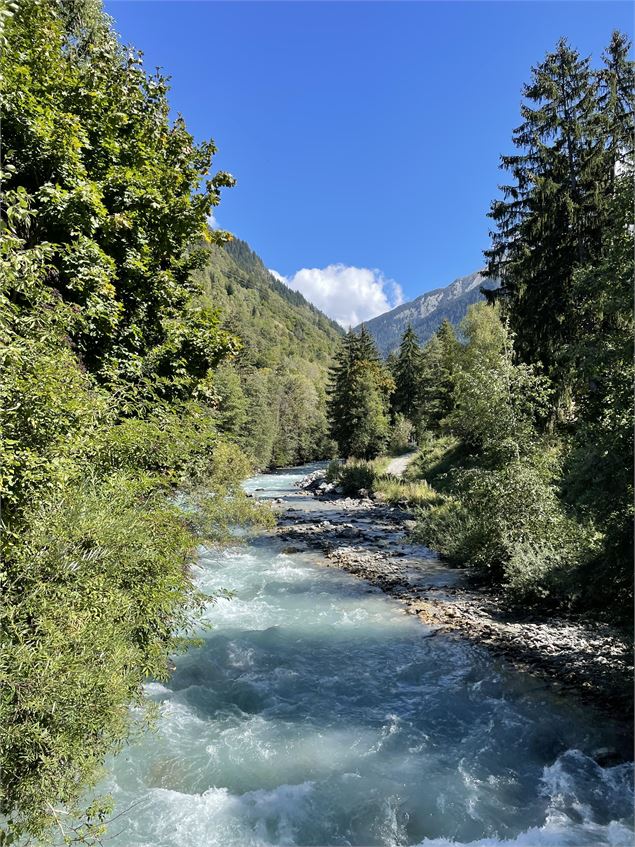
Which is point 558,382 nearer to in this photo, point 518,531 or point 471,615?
point 518,531

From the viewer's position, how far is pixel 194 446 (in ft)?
23.8

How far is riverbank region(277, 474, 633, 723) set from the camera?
25.1 feet

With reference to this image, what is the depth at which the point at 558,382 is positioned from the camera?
656 inches

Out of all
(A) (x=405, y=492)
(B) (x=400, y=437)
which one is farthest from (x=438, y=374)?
(A) (x=405, y=492)

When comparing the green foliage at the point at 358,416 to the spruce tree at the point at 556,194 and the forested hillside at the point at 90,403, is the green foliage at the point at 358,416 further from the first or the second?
the forested hillside at the point at 90,403

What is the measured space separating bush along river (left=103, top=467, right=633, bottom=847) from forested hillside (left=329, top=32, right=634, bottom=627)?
7.17ft

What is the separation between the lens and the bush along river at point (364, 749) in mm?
5223

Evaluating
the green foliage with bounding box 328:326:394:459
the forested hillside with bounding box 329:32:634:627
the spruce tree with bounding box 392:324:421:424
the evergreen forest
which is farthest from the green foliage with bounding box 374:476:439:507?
the spruce tree with bounding box 392:324:421:424

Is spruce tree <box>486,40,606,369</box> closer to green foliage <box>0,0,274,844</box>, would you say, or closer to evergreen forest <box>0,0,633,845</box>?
evergreen forest <box>0,0,633,845</box>

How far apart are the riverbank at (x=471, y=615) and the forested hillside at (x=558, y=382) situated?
0.70m

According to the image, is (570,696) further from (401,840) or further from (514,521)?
(514,521)

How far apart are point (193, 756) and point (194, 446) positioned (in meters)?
4.56

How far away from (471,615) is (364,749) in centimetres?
533

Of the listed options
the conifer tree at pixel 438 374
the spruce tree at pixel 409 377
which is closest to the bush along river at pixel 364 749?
the conifer tree at pixel 438 374
